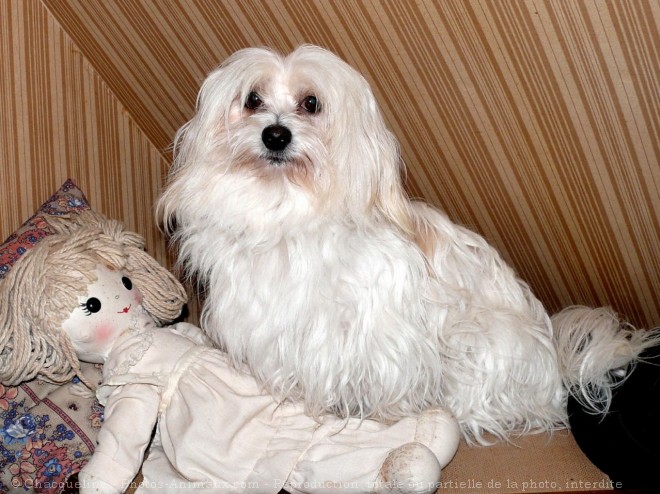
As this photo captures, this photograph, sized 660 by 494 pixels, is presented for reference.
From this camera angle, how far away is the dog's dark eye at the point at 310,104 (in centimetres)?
224

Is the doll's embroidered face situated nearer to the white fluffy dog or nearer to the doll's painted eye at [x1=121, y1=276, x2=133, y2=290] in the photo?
the doll's painted eye at [x1=121, y1=276, x2=133, y2=290]

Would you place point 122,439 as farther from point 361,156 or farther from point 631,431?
point 631,431

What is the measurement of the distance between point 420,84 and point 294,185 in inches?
25.1

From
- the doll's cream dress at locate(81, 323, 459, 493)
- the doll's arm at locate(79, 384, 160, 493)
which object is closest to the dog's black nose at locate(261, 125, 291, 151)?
the doll's cream dress at locate(81, 323, 459, 493)

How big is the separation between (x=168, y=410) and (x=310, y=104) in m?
0.98

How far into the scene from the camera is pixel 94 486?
75.2 inches

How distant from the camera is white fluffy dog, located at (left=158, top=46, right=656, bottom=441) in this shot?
2141 mm

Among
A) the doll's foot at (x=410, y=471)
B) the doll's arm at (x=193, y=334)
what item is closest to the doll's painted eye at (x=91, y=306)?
the doll's arm at (x=193, y=334)

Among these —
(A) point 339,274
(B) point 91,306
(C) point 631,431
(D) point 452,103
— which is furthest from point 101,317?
(C) point 631,431

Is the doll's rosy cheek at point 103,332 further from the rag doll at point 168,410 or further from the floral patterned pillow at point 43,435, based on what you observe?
the floral patterned pillow at point 43,435

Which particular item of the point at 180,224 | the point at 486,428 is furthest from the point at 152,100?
the point at 486,428

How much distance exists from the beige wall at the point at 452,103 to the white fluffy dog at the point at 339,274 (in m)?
0.33

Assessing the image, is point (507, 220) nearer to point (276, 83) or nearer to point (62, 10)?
point (276, 83)

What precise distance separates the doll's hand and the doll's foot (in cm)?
69
